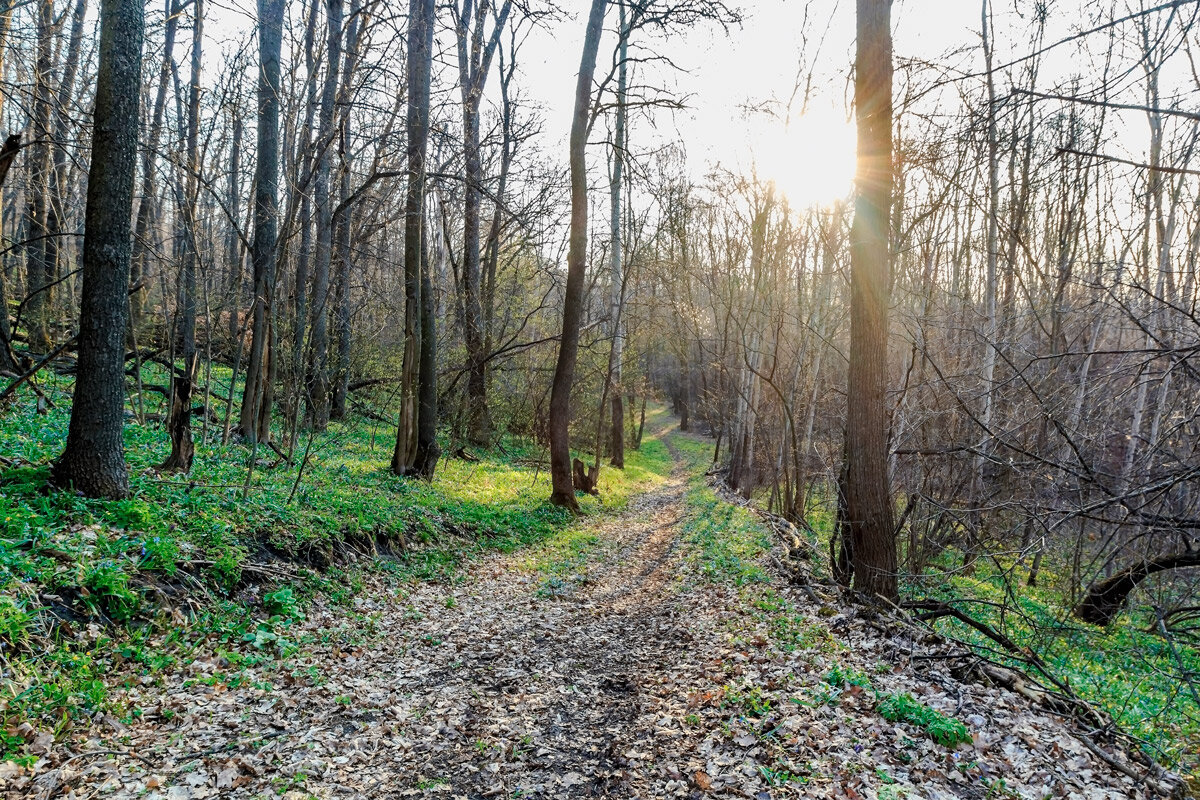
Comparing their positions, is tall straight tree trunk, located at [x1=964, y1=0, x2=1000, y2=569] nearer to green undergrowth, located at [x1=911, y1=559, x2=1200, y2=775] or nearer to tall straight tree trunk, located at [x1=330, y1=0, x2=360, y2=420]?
green undergrowth, located at [x1=911, y1=559, x2=1200, y2=775]

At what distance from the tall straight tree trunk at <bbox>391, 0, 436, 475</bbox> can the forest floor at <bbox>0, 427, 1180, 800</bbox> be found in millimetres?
4204

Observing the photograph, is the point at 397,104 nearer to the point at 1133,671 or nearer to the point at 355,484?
the point at 355,484

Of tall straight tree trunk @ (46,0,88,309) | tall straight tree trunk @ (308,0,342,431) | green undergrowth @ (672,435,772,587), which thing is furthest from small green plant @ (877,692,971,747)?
tall straight tree trunk @ (46,0,88,309)

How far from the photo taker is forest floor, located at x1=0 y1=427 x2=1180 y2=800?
3564 millimetres

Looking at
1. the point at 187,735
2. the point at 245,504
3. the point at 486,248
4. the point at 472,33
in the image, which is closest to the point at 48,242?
the point at 486,248

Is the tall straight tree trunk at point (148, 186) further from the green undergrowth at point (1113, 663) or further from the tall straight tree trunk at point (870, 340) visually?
the green undergrowth at point (1113, 663)

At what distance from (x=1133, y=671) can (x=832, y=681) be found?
583 centimetres

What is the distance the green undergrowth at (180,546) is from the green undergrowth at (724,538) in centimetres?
284

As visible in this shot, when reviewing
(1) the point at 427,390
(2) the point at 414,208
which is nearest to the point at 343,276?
(2) the point at 414,208

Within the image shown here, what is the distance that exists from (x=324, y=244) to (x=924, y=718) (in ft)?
38.0

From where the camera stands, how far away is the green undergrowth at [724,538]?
851 centimetres

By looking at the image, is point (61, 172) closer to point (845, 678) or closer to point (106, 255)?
point (106, 255)

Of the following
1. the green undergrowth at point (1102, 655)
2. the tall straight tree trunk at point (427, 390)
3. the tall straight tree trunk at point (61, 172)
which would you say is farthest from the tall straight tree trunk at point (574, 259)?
the tall straight tree trunk at point (61, 172)

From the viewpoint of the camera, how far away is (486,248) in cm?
1655
